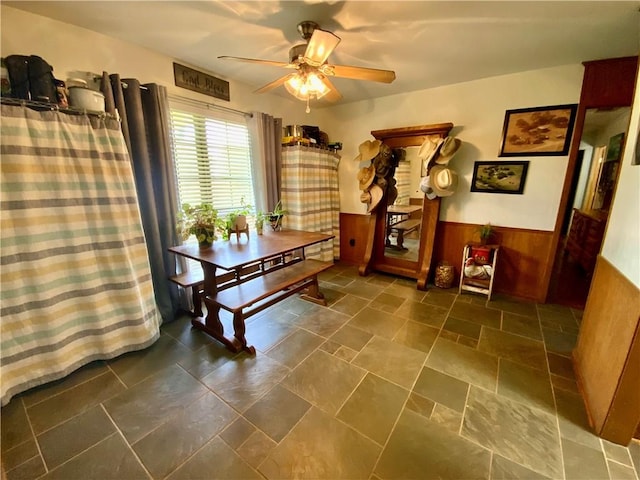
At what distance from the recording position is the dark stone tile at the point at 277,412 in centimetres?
139

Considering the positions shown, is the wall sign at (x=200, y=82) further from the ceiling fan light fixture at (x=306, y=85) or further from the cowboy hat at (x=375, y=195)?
the cowboy hat at (x=375, y=195)

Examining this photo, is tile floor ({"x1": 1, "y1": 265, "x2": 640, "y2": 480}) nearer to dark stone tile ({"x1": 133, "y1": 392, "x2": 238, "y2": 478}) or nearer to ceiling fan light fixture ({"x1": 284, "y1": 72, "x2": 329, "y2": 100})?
dark stone tile ({"x1": 133, "y1": 392, "x2": 238, "y2": 478})

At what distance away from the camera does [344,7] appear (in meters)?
1.55

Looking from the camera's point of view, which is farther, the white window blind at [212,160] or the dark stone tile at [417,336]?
the white window blind at [212,160]

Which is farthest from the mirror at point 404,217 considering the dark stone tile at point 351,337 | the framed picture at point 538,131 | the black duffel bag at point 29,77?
the black duffel bag at point 29,77

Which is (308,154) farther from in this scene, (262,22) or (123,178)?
(123,178)

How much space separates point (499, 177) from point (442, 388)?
2333 millimetres

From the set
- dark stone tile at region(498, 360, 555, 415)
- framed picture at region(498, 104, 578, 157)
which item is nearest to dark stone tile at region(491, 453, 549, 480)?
dark stone tile at region(498, 360, 555, 415)

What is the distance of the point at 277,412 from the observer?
4.85 feet

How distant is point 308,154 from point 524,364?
3.01 metres

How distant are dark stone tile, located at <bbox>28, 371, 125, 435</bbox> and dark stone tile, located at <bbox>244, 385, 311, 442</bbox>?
921mm

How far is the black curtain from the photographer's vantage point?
1.93 meters

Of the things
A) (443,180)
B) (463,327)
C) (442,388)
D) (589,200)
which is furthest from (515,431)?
(589,200)

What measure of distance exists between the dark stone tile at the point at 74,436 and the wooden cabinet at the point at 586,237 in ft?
14.8
